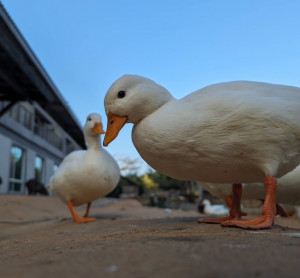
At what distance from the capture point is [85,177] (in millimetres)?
4680

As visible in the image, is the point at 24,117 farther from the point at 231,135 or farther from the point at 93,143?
the point at 231,135

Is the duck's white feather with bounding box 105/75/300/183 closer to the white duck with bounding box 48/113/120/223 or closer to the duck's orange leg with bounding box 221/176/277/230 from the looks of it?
the duck's orange leg with bounding box 221/176/277/230

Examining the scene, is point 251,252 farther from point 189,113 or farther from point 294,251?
point 189,113

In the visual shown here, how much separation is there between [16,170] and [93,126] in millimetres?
12467

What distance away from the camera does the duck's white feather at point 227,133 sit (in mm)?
2180

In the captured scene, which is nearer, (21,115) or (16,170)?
(16,170)

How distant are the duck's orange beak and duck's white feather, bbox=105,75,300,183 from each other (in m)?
0.22

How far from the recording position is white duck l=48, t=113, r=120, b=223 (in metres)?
4.70

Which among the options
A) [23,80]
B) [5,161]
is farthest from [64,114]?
[23,80]

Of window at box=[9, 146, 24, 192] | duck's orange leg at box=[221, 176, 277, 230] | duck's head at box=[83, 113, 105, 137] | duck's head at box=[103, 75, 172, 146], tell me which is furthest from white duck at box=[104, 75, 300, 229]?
window at box=[9, 146, 24, 192]

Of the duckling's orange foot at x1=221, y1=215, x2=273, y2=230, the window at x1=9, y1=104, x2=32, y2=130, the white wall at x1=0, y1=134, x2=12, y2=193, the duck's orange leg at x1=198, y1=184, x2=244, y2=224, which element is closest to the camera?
the duckling's orange foot at x1=221, y1=215, x2=273, y2=230

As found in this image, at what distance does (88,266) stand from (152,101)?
65.2 inches

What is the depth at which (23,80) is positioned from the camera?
1094 centimetres

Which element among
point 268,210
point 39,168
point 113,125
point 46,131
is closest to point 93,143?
point 113,125
